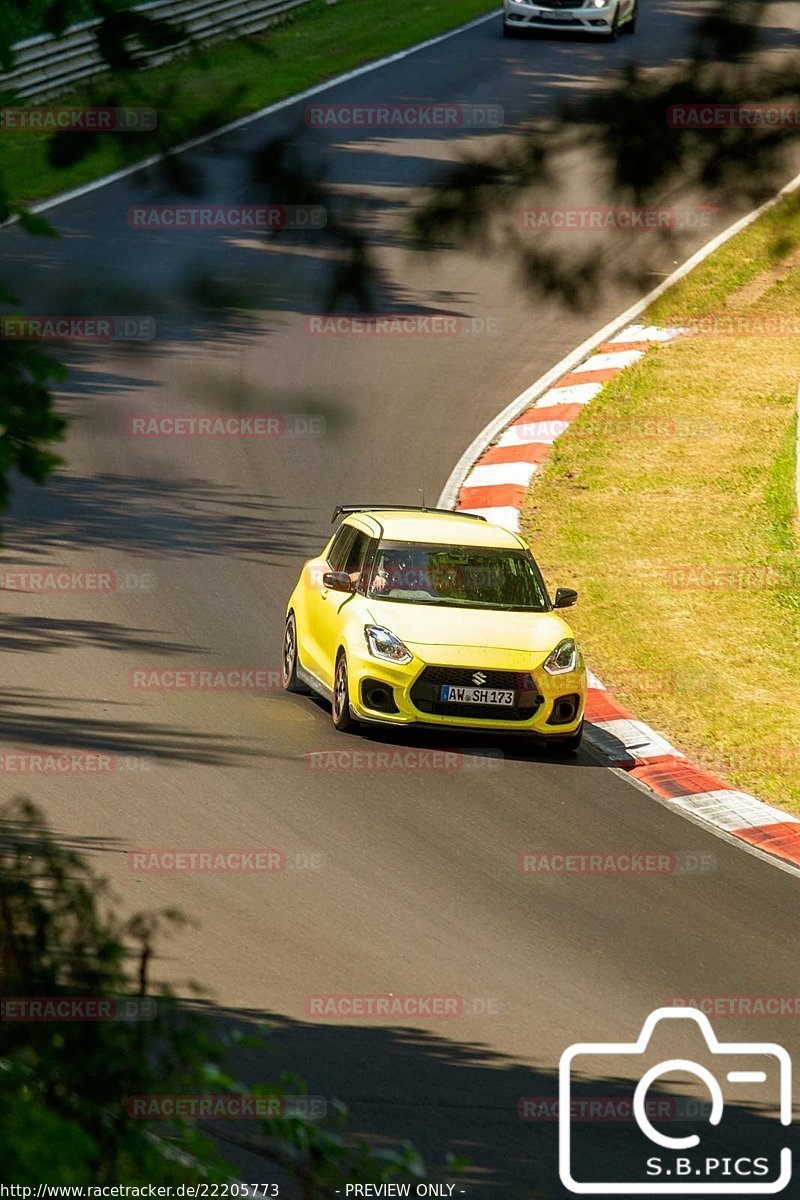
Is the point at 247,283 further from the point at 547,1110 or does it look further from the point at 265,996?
the point at 265,996

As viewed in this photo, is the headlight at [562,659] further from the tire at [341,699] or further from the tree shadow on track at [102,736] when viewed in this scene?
the tree shadow on track at [102,736]

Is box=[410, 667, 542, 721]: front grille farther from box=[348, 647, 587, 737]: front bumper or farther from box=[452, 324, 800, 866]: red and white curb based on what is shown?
box=[452, 324, 800, 866]: red and white curb

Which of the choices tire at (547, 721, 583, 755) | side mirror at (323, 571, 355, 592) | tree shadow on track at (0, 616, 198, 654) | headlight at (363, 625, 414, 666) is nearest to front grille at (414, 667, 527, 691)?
headlight at (363, 625, 414, 666)

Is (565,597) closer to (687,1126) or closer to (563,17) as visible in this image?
(687,1126)

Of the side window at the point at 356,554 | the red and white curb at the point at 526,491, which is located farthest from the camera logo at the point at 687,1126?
the side window at the point at 356,554

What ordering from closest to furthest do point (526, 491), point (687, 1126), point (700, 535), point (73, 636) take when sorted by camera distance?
point (687, 1126)
point (73, 636)
point (700, 535)
point (526, 491)

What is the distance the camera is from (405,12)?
4228 cm

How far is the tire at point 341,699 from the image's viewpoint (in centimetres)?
1345

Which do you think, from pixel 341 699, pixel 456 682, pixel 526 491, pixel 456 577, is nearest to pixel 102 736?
pixel 341 699

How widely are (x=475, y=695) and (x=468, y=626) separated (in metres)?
0.60

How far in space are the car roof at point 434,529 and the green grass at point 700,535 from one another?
1.80m

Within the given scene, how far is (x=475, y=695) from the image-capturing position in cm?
1327

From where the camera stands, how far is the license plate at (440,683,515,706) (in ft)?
43.5

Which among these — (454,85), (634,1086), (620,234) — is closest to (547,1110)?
(634,1086)
